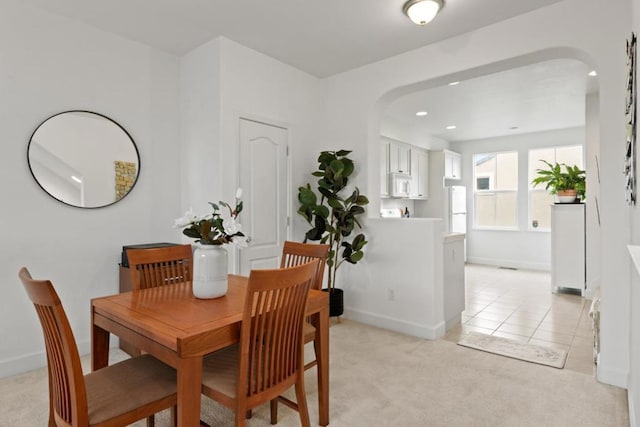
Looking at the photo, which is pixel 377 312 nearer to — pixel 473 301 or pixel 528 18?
pixel 473 301

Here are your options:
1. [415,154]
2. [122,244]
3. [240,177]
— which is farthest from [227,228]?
[415,154]

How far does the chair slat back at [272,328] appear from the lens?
149 centimetres

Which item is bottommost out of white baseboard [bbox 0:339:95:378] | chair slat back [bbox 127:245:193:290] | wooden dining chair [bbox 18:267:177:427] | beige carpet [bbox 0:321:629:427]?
beige carpet [bbox 0:321:629:427]

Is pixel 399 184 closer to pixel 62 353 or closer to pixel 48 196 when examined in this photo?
pixel 48 196

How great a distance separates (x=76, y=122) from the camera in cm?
297

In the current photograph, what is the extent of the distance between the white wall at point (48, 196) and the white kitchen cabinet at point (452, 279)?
2.74 m

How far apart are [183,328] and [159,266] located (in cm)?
104

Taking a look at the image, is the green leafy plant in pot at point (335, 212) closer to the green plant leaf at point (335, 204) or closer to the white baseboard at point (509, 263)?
the green plant leaf at point (335, 204)

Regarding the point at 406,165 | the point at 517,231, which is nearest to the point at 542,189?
the point at 517,231

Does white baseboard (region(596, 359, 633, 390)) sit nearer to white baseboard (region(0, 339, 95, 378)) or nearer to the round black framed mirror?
the round black framed mirror

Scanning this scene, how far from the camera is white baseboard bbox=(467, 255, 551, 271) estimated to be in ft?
23.4

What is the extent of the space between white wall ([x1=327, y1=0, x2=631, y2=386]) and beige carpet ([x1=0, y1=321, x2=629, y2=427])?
0.41 meters

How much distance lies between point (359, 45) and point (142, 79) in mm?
2068

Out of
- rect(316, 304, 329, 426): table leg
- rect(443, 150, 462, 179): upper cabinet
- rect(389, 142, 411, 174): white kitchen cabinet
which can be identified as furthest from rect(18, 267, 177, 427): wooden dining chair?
rect(443, 150, 462, 179): upper cabinet
